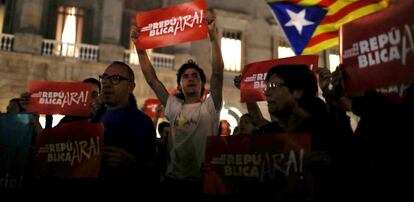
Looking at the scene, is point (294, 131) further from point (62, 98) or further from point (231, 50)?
point (231, 50)

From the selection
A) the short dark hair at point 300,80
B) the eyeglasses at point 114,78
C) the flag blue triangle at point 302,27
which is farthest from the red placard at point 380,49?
the flag blue triangle at point 302,27

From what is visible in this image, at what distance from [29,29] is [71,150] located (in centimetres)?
1201

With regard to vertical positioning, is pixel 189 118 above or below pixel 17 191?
above

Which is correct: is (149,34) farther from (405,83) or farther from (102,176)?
(405,83)

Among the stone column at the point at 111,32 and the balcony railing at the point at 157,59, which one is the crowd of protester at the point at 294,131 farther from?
the balcony railing at the point at 157,59

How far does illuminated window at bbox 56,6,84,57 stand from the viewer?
1426cm

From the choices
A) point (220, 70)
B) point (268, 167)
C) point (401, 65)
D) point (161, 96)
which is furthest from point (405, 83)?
point (161, 96)

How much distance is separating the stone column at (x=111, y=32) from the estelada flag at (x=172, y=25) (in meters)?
9.39

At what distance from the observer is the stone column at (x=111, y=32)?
1405cm

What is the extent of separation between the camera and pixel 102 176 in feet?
8.57

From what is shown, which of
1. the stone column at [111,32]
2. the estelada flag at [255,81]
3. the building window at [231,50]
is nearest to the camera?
the estelada flag at [255,81]

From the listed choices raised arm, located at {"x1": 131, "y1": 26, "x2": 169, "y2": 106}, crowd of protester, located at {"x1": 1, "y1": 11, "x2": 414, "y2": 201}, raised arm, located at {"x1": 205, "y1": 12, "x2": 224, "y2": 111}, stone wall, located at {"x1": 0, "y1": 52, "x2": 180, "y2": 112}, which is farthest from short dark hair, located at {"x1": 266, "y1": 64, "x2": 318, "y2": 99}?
stone wall, located at {"x1": 0, "y1": 52, "x2": 180, "y2": 112}

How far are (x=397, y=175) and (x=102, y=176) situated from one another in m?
1.84

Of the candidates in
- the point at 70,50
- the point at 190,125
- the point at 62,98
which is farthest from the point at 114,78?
the point at 70,50
